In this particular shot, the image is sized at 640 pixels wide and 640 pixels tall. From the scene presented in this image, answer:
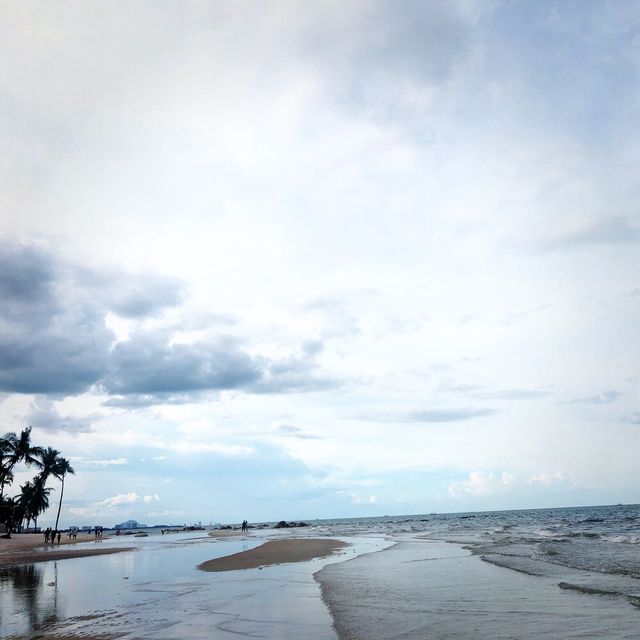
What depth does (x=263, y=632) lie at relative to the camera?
44.2ft

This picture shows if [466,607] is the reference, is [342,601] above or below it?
above

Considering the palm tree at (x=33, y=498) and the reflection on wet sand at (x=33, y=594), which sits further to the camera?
the palm tree at (x=33, y=498)

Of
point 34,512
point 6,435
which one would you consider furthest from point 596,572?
point 34,512

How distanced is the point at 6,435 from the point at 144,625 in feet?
254

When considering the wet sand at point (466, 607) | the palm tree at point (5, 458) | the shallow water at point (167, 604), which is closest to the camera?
the wet sand at point (466, 607)

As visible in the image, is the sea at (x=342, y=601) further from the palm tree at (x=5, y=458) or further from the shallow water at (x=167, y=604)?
the palm tree at (x=5, y=458)

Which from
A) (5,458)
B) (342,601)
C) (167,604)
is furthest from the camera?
(5,458)

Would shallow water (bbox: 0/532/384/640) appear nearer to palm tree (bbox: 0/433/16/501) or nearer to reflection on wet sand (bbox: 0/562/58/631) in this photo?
reflection on wet sand (bbox: 0/562/58/631)

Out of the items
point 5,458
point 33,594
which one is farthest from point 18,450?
point 33,594

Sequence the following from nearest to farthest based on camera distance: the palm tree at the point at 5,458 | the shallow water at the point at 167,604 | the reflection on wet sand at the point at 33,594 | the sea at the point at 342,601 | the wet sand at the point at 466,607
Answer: the wet sand at the point at 466,607 < the sea at the point at 342,601 < the shallow water at the point at 167,604 < the reflection on wet sand at the point at 33,594 < the palm tree at the point at 5,458

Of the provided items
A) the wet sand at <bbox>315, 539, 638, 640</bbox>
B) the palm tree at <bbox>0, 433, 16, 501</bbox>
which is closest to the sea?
the wet sand at <bbox>315, 539, 638, 640</bbox>

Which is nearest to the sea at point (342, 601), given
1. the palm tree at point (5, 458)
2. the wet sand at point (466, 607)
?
the wet sand at point (466, 607)

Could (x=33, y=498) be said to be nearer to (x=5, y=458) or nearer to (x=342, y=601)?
(x=5, y=458)

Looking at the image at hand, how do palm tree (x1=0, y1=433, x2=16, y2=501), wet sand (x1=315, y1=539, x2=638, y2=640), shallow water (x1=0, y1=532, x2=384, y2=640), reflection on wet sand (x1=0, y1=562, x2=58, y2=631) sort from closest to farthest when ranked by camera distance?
wet sand (x1=315, y1=539, x2=638, y2=640)
shallow water (x1=0, y1=532, x2=384, y2=640)
reflection on wet sand (x1=0, y1=562, x2=58, y2=631)
palm tree (x1=0, y1=433, x2=16, y2=501)
